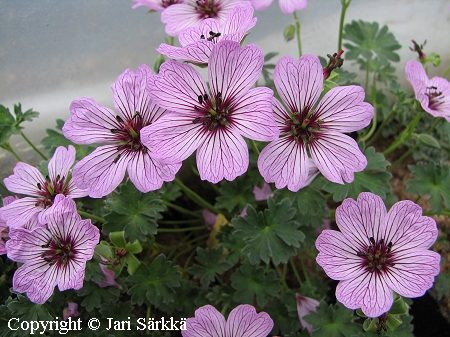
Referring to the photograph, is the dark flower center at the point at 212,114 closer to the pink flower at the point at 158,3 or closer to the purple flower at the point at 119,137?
the purple flower at the point at 119,137

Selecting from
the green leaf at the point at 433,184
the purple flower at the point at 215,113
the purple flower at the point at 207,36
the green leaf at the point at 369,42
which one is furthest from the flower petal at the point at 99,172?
the green leaf at the point at 369,42

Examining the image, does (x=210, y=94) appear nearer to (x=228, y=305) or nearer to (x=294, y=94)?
(x=294, y=94)

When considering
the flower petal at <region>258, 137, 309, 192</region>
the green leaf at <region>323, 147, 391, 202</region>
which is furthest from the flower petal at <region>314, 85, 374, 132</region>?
the green leaf at <region>323, 147, 391, 202</region>

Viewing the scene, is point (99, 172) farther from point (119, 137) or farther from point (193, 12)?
point (193, 12)

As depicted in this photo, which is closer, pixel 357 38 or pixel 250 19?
pixel 250 19

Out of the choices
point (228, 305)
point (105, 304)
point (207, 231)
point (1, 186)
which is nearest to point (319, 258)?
point (228, 305)
